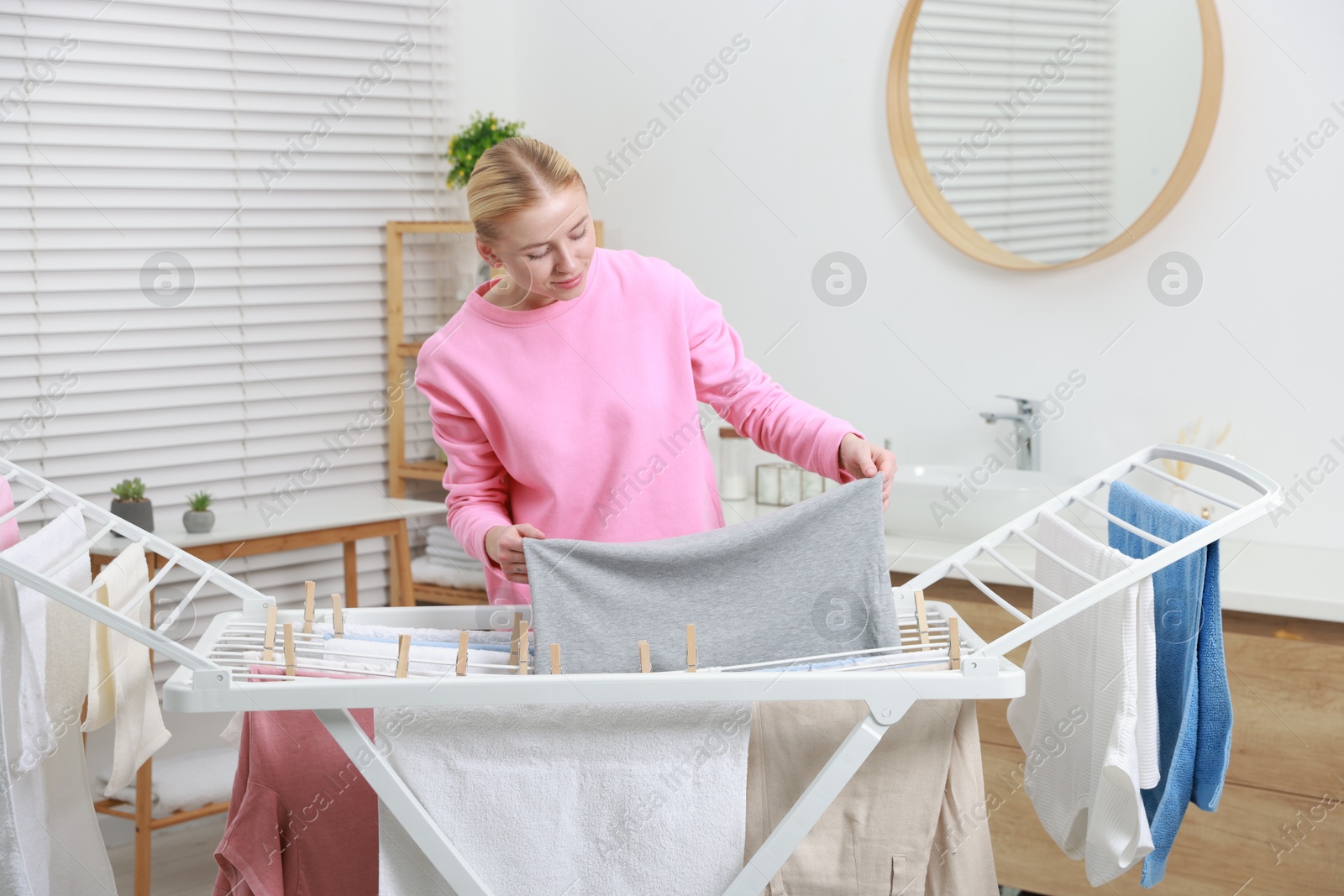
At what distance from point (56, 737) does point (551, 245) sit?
920 mm

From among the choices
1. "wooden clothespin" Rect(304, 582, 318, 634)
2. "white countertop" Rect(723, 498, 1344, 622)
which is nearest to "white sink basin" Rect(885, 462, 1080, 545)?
"white countertop" Rect(723, 498, 1344, 622)

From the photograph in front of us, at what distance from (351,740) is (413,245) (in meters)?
2.26

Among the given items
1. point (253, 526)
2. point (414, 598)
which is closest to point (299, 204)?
point (253, 526)

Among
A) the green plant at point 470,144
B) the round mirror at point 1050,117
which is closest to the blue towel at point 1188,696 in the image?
the round mirror at point 1050,117

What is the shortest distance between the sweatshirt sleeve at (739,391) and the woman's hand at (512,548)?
39 centimetres

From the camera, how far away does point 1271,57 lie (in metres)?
2.20

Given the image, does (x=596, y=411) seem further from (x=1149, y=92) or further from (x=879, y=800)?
(x=1149, y=92)

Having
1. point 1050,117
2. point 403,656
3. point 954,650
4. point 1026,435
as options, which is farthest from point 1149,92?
point 403,656

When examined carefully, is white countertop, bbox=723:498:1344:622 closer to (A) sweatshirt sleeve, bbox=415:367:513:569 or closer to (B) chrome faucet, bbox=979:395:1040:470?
(B) chrome faucet, bbox=979:395:1040:470

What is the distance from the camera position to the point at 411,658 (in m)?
1.31

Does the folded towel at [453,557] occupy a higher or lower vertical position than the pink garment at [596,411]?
lower

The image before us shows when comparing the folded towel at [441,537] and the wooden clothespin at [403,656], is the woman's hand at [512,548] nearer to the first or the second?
the wooden clothespin at [403,656]

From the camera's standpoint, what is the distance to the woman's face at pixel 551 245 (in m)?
1.42

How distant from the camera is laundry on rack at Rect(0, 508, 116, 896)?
A: 1.43 m
